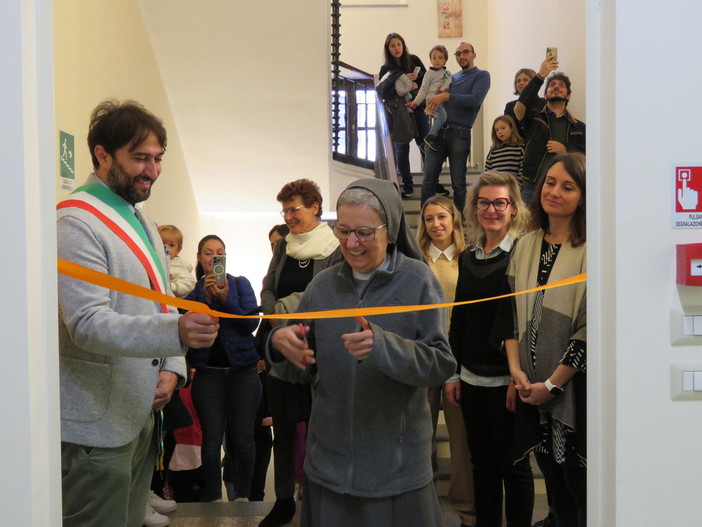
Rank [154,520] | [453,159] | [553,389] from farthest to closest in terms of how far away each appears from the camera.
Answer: [453,159], [154,520], [553,389]

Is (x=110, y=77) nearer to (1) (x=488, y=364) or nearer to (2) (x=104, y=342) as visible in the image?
(1) (x=488, y=364)

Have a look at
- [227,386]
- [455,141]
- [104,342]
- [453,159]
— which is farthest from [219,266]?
[455,141]

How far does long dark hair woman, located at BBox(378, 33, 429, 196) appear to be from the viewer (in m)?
6.89

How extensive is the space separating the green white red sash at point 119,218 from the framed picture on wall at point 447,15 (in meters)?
9.96

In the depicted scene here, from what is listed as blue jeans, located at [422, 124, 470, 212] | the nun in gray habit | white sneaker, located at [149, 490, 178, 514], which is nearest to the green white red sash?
the nun in gray habit

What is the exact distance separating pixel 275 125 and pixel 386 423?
5.53 m

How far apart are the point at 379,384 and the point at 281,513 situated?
5.56 feet

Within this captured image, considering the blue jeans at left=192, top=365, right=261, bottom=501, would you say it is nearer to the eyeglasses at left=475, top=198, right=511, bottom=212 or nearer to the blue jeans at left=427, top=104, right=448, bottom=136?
the eyeglasses at left=475, top=198, right=511, bottom=212

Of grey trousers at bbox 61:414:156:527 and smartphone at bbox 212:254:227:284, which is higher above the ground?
smartphone at bbox 212:254:227:284

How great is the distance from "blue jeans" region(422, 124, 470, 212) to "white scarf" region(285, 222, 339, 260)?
8.40 feet

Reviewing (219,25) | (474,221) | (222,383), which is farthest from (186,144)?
(474,221)

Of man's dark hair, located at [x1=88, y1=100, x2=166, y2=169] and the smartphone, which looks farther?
the smartphone

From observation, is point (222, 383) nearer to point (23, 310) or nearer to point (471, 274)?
point (471, 274)

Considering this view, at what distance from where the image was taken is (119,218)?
209cm
